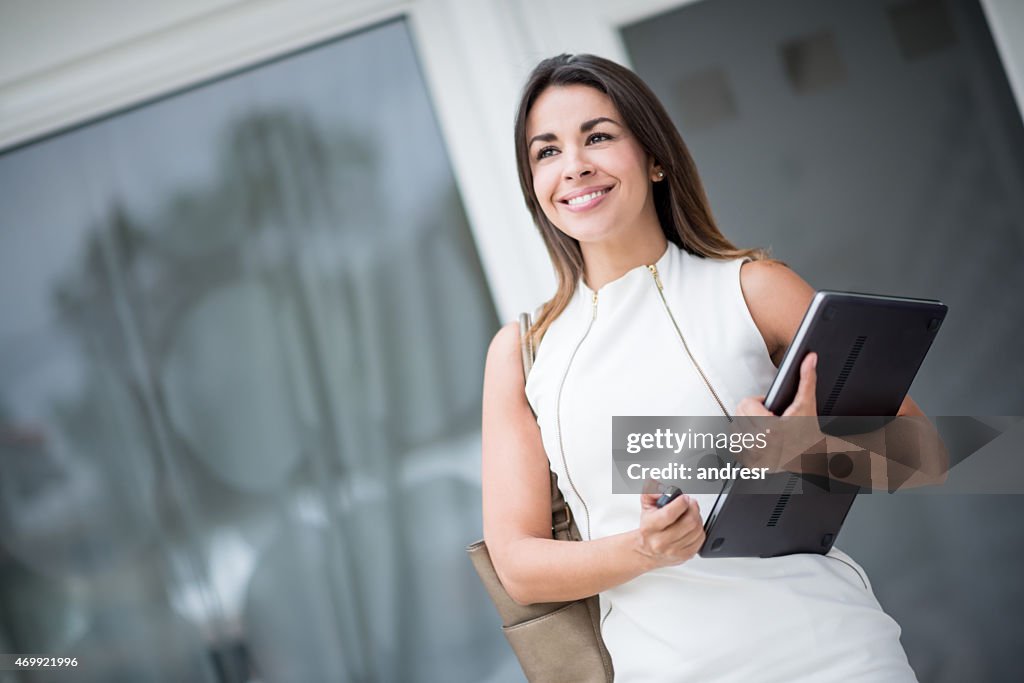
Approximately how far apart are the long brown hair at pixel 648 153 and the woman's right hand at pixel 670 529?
0.46 metres

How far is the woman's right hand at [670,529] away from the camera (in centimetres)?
101

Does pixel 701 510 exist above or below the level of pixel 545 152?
below

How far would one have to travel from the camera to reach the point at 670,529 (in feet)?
3.37

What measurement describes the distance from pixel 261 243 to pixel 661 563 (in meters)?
1.62

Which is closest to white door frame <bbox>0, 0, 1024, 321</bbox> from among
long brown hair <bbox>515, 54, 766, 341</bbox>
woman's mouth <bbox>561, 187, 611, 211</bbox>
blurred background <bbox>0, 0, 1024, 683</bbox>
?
blurred background <bbox>0, 0, 1024, 683</bbox>

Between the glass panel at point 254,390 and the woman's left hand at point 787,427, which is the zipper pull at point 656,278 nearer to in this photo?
the woman's left hand at point 787,427

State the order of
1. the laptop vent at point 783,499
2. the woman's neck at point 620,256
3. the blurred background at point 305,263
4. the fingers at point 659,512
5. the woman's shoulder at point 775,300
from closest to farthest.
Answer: the fingers at point 659,512, the laptop vent at point 783,499, the woman's shoulder at point 775,300, the woman's neck at point 620,256, the blurred background at point 305,263

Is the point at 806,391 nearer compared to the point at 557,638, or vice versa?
the point at 806,391

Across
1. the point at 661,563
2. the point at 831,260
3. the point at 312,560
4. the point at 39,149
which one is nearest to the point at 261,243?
the point at 39,149

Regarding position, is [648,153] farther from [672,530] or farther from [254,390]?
[254,390]

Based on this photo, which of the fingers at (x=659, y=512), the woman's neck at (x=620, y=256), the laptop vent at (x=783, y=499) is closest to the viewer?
the fingers at (x=659, y=512)

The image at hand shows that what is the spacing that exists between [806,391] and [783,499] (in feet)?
0.61

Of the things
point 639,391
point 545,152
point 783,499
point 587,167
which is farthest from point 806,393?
point 545,152

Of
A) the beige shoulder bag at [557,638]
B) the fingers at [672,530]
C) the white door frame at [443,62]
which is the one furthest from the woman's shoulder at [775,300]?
the white door frame at [443,62]
